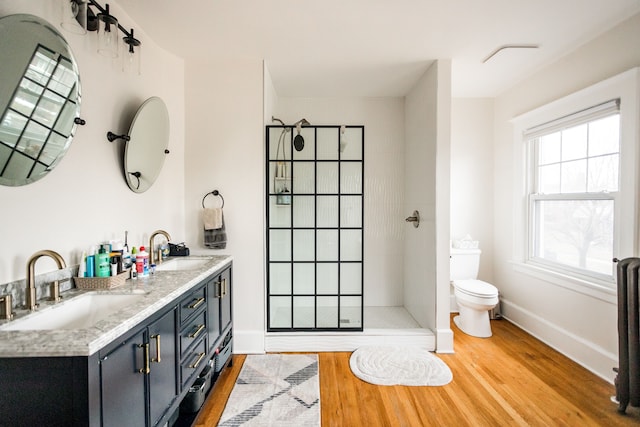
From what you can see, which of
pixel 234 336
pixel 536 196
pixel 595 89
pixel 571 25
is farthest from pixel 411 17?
pixel 234 336

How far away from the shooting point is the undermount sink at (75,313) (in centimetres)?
109

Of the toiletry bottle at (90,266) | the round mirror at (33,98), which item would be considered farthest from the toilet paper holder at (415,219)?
the round mirror at (33,98)

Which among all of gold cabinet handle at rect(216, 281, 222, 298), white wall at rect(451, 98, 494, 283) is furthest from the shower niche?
white wall at rect(451, 98, 494, 283)

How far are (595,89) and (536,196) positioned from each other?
41.0 inches

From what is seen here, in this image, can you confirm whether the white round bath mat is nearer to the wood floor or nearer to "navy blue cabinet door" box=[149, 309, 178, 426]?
the wood floor

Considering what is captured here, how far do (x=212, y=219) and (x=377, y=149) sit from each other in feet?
6.51

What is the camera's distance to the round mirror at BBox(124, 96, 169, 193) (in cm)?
185

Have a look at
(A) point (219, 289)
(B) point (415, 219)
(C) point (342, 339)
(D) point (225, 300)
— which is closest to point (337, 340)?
(C) point (342, 339)

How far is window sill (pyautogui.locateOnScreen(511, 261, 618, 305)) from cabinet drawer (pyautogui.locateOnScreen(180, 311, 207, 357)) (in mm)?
2808

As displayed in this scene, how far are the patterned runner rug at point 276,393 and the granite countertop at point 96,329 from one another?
852 millimetres

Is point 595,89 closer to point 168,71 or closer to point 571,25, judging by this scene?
point 571,25

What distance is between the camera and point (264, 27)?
2.01 meters

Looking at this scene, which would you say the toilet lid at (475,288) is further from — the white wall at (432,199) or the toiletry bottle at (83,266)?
the toiletry bottle at (83,266)

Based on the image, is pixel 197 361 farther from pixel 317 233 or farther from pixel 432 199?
pixel 432 199
